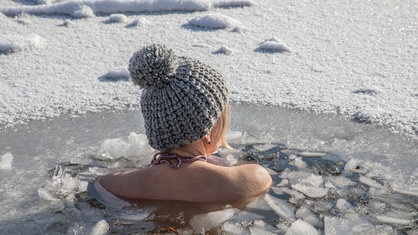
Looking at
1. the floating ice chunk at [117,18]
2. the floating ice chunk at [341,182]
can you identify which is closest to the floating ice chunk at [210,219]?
the floating ice chunk at [341,182]

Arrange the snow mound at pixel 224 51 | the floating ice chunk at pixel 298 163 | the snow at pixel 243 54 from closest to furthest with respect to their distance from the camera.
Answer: the floating ice chunk at pixel 298 163
the snow at pixel 243 54
the snow mound at pixel 224 51

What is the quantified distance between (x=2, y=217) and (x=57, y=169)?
41cm

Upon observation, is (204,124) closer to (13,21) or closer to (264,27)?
(264,27)

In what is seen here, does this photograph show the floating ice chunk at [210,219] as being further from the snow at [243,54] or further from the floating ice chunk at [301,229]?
the snow at [243,54]

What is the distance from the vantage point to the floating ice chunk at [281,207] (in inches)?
101

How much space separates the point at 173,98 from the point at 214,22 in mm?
2173

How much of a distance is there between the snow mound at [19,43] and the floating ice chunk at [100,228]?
2.12 m

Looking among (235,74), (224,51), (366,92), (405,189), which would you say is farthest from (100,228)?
(224,51)

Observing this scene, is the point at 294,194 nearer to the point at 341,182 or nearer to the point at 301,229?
the point at 341,182

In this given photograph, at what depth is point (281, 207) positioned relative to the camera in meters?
2.62

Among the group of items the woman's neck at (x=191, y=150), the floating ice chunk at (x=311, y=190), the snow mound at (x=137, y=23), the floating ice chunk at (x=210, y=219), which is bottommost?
the floating ice chunk at (x=210, y=219)

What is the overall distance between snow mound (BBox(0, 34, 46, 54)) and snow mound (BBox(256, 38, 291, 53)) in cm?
140

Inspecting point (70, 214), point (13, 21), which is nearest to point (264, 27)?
point (13, 21)

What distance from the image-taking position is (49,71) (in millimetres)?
4070
